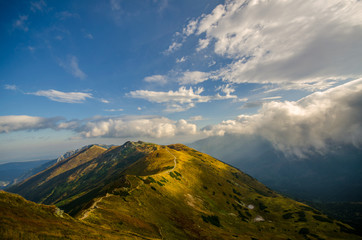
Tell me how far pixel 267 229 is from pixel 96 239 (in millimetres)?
95087

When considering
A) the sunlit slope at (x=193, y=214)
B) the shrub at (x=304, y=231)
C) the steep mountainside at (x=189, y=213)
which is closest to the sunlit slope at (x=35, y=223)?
the steep mountainside at (x=189, y=213)

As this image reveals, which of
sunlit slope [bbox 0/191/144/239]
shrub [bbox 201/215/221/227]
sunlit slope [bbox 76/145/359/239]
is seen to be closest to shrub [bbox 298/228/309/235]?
sunlit slope [bbox 76/145/359/239]

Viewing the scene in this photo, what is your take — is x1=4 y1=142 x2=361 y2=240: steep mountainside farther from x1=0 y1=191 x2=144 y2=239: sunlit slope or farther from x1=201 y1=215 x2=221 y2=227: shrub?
x1=0 y1=191 x2=144 y2=239: sunlit slope

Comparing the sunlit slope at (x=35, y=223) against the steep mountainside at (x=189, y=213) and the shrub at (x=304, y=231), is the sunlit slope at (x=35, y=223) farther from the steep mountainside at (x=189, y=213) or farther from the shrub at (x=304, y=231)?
the shrub at (x=304, y=231)

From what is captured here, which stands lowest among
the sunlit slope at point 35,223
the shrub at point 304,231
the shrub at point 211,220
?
the shrub at point 304,231

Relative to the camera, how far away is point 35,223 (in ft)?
85.0

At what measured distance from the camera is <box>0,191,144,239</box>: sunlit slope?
2234cm

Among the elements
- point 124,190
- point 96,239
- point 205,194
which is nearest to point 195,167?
point 205,194

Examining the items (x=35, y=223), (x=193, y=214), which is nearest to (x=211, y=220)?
(x=193, y=214)

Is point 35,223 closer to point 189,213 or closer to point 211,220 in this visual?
point 189,213

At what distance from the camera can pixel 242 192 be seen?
501 feet

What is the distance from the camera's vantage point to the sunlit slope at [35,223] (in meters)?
22.3

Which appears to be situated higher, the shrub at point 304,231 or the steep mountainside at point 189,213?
the steep mountainside at point 189,213

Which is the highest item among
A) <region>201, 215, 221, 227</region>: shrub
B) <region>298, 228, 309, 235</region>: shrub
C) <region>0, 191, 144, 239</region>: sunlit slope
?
<region>0, 191, 144, 239</region>: sunlit slope
